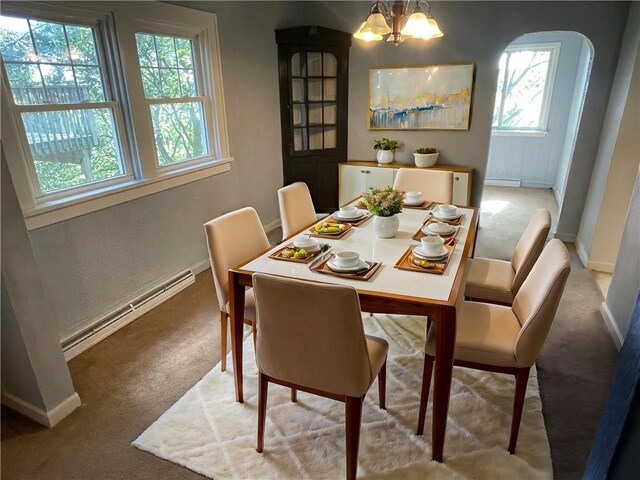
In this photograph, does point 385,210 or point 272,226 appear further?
point 272,226

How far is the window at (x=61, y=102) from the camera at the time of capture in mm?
2193

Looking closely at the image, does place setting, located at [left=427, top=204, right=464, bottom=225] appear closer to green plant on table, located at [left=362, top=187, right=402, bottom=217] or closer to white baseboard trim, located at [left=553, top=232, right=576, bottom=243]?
green plant on table, located at [left=362, top=187, right=402, bottom=217]

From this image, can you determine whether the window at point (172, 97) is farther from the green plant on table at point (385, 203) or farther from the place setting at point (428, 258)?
the place setting at point (428, 258)

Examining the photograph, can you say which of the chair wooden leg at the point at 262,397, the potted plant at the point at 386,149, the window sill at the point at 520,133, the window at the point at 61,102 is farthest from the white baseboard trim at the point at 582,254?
the window at the point at 61,102

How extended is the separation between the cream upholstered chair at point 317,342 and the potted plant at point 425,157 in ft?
10.3

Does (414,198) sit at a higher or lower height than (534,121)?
lower

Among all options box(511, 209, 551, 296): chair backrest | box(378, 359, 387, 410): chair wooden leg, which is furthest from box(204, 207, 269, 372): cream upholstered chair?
box(511, 209, 551, 296): chair backrest

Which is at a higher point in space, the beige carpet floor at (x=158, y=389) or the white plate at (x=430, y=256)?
the white plate at (x=430, y=256)

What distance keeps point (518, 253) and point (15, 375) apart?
276 centimetres

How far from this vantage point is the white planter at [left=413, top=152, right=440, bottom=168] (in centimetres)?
434

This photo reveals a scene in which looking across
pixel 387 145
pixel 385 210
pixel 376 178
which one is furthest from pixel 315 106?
pixel 385 210

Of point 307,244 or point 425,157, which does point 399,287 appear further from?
point 425,157

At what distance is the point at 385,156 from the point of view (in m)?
4.55

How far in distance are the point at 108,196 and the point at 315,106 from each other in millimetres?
2688
